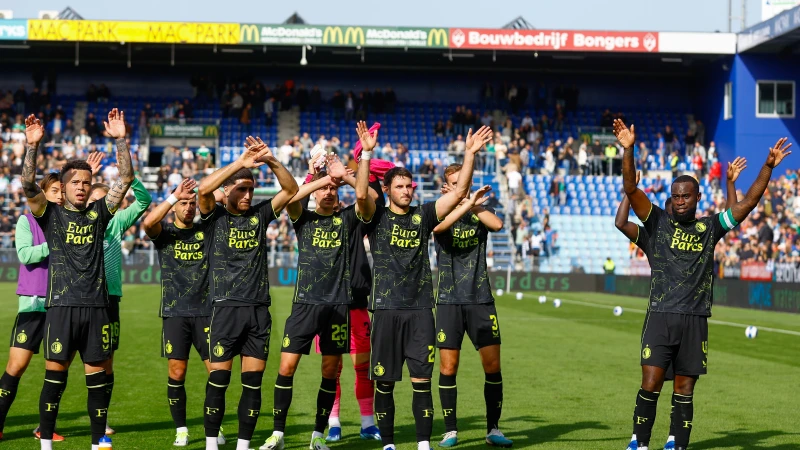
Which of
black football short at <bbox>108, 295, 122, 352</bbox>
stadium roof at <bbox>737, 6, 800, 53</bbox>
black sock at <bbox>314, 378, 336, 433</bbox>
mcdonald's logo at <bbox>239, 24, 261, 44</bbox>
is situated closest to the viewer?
black football short at <bbox>108, 295, 122, 352</bbox>

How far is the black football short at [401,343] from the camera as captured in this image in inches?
338

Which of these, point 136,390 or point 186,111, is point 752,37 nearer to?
point 186,111

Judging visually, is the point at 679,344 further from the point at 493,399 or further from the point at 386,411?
the point at 386,411

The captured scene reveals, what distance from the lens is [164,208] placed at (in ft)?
28.4

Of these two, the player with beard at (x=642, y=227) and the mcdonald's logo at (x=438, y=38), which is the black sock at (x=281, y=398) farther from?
the mcdonald's logo at (x=438, y=38)

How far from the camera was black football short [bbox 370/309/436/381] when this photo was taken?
859cm

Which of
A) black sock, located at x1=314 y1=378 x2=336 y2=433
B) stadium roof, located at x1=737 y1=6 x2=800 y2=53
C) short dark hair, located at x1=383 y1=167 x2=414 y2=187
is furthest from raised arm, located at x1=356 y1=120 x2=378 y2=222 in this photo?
stadium roof, located at x1=737 y1=6 x2=800 y2=53

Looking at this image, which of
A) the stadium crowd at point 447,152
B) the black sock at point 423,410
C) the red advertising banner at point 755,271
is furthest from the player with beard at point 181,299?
the stadium crowd at point 447,152

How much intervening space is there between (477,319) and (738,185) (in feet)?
118

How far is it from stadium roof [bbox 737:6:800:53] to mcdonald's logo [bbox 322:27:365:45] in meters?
15.4

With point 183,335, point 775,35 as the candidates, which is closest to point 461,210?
point 183,335

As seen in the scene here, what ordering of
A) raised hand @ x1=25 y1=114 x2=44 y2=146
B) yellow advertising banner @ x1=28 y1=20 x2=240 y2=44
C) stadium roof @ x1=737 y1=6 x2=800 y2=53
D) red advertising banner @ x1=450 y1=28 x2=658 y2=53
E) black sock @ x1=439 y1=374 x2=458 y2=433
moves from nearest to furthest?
raised hand @ x1=25 y1=114 x2=44 y2=146, black sock @ x1=439 y1=374 x2=458 y2=433, stadium roof @ x1=737 y1=6 x2=800 y2=53, yellow advertising banner @ x1=28 y1=20 x2=240 y2=44, red advertising banner @ x1=450 y1=28 x2=658 y2=53

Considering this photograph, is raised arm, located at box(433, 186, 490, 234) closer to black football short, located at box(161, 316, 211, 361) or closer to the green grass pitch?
the green grass pitch

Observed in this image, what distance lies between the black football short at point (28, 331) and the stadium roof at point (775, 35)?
→ 33005 millimetres
